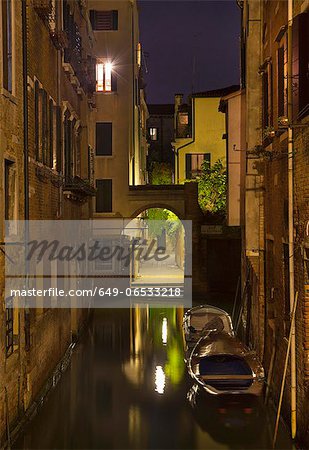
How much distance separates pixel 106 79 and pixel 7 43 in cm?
2486

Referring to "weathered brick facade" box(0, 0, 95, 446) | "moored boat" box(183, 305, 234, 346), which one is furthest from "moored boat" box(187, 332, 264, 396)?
"weathered brick facade" box(0, 0, 95, 446)

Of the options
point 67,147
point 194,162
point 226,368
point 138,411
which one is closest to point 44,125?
point 67,147

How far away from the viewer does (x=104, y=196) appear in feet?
117

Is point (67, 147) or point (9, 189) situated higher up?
point (67, 147)

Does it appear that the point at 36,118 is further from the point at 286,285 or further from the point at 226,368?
the point at 226,368

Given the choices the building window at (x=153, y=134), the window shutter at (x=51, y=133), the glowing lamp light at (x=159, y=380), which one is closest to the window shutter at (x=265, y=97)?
the window shutter at (x=51, y=133)

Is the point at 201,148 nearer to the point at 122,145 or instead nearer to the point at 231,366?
the point at 122,145

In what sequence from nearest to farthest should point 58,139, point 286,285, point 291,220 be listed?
point 291,220
point 286,285
point 58,139

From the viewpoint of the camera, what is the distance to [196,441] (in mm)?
11836

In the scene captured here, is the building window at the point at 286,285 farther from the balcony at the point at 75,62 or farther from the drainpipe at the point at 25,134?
the balcony at the point at 75,62

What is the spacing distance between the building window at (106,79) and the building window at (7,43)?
24.2 m

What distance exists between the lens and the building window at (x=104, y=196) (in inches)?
1396

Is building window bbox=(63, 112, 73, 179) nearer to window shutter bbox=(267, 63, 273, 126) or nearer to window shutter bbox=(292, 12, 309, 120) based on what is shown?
window shutter bbox=(267, 63, 273, 126)

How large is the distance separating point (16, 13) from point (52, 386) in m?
8.60
